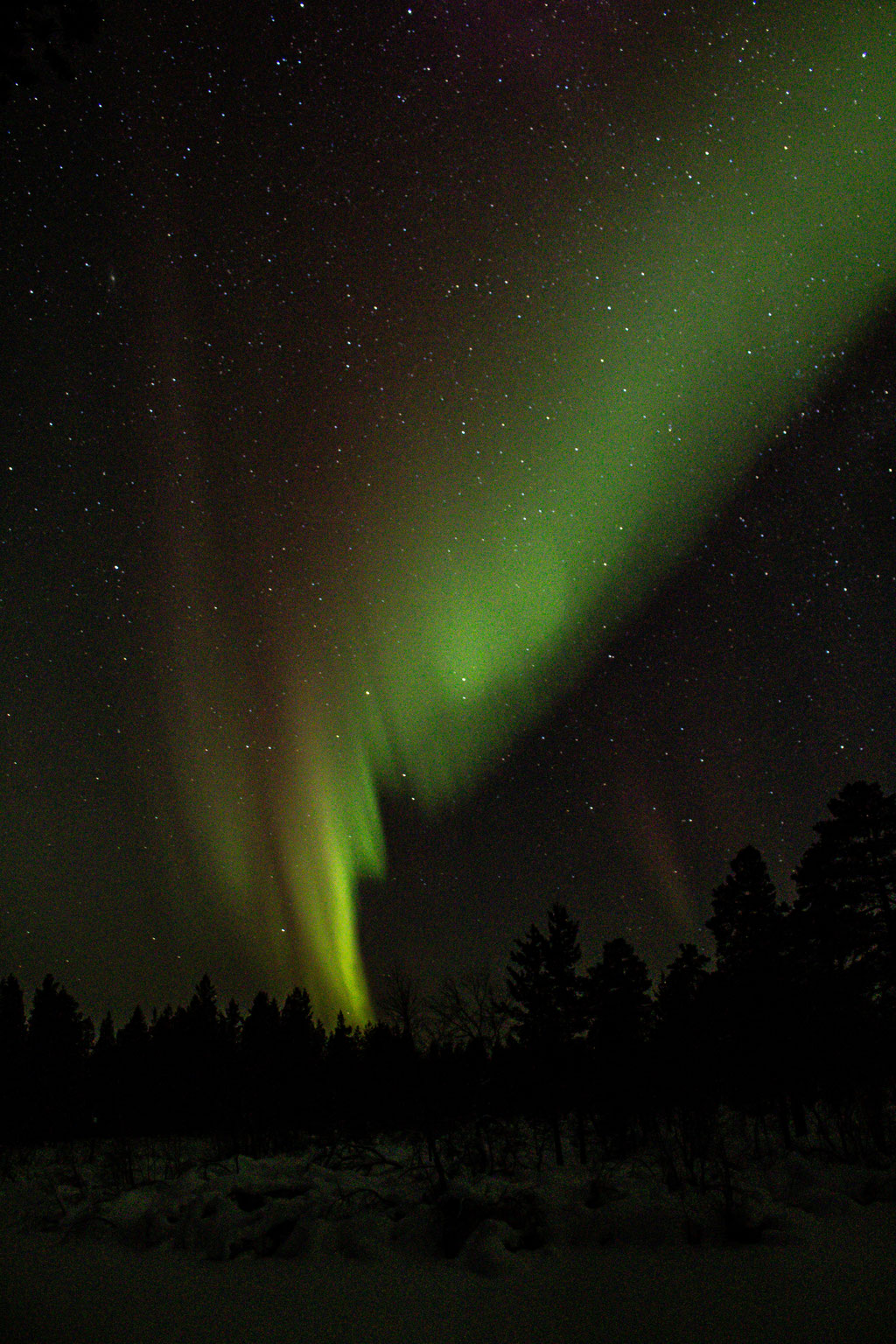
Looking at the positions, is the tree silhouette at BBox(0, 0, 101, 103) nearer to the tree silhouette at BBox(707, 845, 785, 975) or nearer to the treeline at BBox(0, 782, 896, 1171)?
the treeline at BBox(0, 782, 896, 1171)

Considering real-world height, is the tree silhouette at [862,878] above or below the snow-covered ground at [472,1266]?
above

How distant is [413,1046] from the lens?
3609 centimetres

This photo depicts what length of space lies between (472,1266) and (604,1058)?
87.9ft

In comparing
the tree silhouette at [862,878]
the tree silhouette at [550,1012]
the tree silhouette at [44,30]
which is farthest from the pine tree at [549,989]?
the tree silhouette at [44,30]

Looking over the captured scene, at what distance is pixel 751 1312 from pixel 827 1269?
1313 mm

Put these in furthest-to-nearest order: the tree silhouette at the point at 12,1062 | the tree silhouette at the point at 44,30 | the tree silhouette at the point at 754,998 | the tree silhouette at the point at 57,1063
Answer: the tree silhouette at the point at 57,1063, the tree silhouette at the point at 12,1062, the tree silhouette at the point at 754,998, the tree silhouette at the point at 44,30

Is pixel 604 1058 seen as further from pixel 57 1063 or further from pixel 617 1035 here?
pixel 57 1063

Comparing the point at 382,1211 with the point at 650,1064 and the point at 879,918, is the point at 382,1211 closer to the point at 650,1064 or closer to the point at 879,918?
the point at 879,918

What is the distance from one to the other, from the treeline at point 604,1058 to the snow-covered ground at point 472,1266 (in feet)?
15.4

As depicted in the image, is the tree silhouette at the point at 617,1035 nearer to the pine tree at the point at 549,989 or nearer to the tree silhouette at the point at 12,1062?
the pine tree at the point at 549,989

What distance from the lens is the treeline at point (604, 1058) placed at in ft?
64.3

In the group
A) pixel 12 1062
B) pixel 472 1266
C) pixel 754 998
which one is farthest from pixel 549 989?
pixel 12 1062

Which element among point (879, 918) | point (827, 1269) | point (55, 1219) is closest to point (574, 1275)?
point (827, 1269)

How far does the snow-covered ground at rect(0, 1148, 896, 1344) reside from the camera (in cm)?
613
